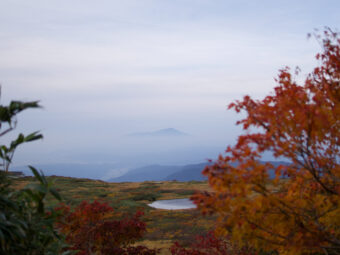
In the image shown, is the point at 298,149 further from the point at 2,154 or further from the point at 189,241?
the point at 189,241

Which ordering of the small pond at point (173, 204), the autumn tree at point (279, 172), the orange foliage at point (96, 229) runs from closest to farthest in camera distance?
the autumn tree at point (279, 172)
the orange foliage at point (96, 229)
the small pond at point (173, 204)

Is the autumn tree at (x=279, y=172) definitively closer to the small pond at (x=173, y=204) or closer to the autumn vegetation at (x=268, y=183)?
the autumn vegetation at (x=268, y=183)

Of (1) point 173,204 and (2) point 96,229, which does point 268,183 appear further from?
(1) point 173,204

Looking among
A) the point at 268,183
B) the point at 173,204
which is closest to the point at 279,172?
the point at 268,183

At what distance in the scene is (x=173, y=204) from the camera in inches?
1410

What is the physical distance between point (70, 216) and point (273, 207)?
720 centimetres

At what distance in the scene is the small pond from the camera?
3370 centimetres

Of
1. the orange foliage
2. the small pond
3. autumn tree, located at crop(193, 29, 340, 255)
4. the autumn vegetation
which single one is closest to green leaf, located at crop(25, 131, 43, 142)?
the autumn vegetation

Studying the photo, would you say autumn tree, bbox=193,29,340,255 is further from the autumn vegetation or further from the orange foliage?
the orange foliage

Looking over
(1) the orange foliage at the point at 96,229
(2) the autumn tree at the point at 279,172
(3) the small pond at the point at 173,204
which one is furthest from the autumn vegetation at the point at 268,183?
(3) the small pond at the point at 173,204

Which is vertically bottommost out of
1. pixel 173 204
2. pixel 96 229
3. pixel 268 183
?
pixel 173 204

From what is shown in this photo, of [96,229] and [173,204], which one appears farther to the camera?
[173,204]

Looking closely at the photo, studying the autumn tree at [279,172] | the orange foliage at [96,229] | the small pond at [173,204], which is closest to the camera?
the autumn tree at [279,172]

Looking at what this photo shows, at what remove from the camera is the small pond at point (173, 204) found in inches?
1327
